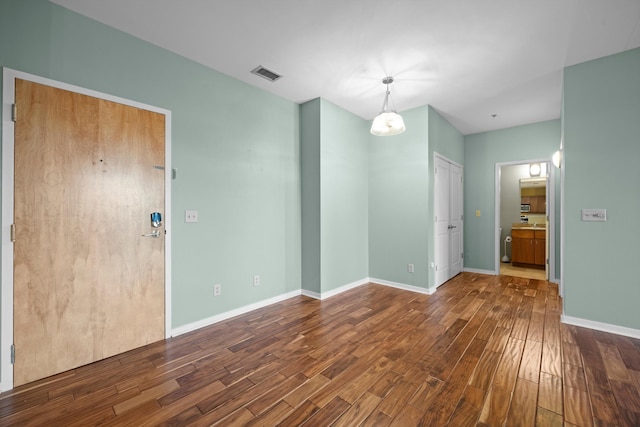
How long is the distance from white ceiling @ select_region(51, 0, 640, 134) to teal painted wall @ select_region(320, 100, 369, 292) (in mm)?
750

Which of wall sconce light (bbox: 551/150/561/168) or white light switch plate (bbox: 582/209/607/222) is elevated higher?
wall sconce light (bbox: 551/150/561/168)

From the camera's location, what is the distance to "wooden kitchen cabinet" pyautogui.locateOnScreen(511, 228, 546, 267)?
6.03m

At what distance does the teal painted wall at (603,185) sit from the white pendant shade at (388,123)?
6.25ft

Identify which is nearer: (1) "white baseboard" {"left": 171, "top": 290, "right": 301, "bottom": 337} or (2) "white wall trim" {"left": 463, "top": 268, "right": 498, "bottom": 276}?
(1) "white baseboard" {"left": 171, "top": 290, "right": 301, "bottom": 337}

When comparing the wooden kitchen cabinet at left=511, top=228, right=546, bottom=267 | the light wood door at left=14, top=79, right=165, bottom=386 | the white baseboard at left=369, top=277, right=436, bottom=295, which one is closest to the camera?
the light wood door at left=14, top=79, right=165, bottom=386

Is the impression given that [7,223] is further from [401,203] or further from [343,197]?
[401,203]

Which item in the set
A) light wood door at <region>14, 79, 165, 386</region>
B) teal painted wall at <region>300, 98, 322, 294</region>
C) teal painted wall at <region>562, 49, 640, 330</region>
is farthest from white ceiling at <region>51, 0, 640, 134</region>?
light wood door at <region>14, 79, 165, 386</region>

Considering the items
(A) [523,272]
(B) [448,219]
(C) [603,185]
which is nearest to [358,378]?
(C) [603,185]

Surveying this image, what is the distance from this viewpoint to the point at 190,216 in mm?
2906

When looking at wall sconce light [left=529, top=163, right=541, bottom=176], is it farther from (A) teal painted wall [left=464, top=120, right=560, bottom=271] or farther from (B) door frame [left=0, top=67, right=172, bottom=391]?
(B) door frame [left=0, top=67, right=172, bottom=391]

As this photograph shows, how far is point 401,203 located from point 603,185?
2316mm

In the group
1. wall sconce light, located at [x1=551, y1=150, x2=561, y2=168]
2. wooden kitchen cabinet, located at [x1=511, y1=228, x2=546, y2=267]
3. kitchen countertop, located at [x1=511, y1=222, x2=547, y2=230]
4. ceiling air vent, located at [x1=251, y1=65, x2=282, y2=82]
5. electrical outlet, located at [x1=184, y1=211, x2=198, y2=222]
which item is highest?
ceiling air vent, located at [x1=251, y1=65, x2=282, y2=82]

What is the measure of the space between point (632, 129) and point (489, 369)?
286 cm

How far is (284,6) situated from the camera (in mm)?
2201
